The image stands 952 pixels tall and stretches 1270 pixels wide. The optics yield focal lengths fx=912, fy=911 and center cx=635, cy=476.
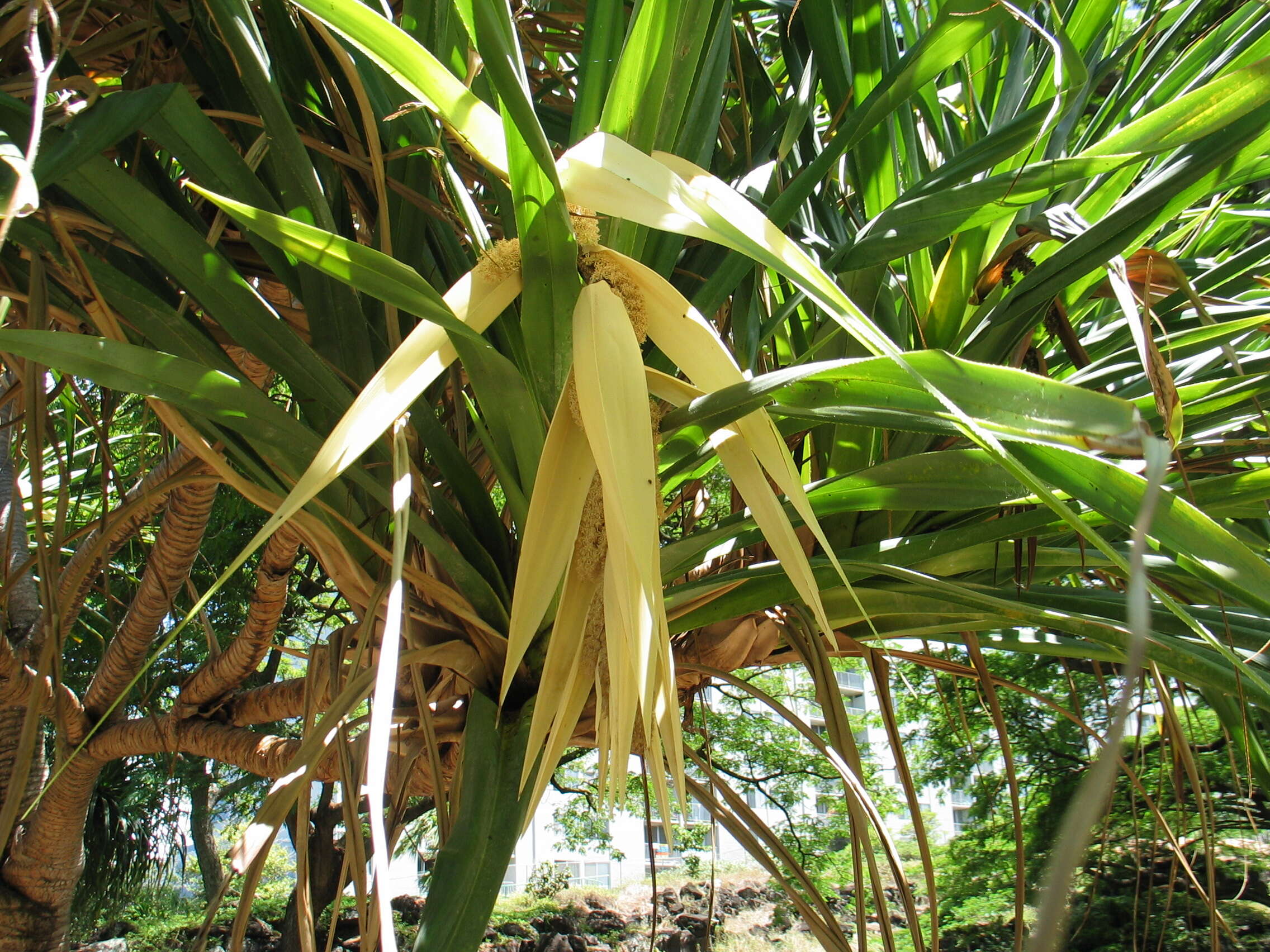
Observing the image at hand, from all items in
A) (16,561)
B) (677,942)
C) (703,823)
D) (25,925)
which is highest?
(16,561)

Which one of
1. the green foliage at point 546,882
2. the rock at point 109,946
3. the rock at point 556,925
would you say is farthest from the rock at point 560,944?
the rock at point 109,946

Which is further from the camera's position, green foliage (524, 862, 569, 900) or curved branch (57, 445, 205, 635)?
green foliage (524, 862, 569, 900)

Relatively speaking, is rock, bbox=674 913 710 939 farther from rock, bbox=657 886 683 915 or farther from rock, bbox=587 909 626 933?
rock, bbox=587 909 626 933

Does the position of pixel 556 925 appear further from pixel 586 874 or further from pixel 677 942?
pixel 586 874

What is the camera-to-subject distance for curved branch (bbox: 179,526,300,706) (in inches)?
45.4

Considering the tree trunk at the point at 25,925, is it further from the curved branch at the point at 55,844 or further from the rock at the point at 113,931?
the rock at the point at 113,931

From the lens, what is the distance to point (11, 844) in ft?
4.99

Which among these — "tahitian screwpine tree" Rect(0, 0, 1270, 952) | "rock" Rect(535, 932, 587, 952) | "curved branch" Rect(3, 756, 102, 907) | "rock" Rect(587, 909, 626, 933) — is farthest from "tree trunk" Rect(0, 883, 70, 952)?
"rock" Rect(587, 909, 626, 933)

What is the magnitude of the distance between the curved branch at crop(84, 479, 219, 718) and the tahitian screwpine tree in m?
0.21

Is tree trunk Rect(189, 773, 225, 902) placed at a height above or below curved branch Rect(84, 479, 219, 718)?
below

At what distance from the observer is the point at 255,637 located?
122 cm

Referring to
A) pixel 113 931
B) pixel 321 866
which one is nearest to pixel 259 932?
pixel 321 866

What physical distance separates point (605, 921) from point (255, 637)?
3.21m

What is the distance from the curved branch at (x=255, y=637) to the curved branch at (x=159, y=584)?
9 cm
